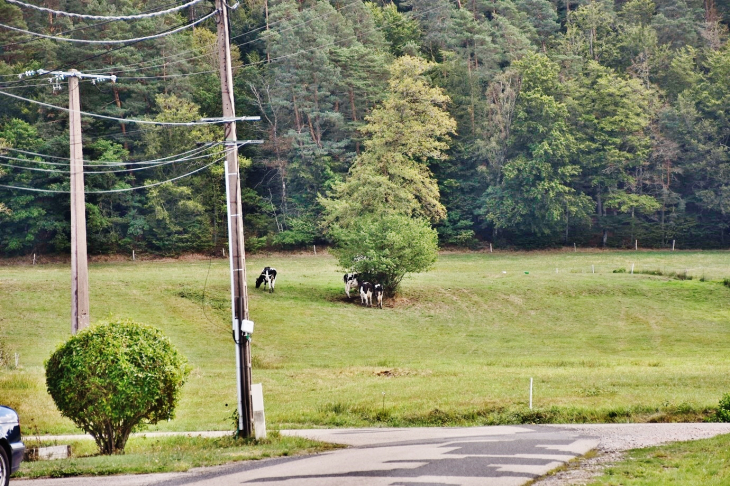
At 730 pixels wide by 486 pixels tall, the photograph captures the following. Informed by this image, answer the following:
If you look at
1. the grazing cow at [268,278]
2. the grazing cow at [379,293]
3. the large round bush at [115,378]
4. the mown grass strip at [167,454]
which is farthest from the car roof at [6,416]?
the grazing cow at [268,278]

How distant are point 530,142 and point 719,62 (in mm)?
21169

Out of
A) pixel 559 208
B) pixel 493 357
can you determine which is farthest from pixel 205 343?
pixel 559 208

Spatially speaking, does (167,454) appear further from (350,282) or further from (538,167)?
(538,167)

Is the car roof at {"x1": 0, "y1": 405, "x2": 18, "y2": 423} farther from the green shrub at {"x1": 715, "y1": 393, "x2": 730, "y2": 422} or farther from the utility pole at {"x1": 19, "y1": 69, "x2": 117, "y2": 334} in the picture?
the green shrub at {"x1": 715, "y1": 393, "x2": 730, "y2": 422}

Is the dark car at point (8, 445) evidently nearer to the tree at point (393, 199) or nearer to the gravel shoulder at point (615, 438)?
the gravel shoulder at point (615, 438)

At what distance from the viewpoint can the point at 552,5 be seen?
398 feet

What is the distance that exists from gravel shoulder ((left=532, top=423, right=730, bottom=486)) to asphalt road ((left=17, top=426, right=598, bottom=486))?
0.33 meters

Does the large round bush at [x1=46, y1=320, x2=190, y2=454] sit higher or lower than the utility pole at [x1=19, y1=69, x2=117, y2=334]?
lower

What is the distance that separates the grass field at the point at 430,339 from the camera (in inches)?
1080

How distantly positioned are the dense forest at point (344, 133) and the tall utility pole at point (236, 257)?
6164cm

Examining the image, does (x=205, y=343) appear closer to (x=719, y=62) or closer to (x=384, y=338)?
(x=384, y=338)

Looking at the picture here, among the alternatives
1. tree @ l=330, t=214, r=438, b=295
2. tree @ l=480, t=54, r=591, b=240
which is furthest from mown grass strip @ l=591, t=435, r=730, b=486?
tree @ l=480, t=54, r=591, b=240

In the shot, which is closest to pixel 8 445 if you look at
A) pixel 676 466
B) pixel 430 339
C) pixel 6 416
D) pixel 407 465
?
pixel 6 416

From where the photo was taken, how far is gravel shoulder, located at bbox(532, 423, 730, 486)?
14.4 meters
